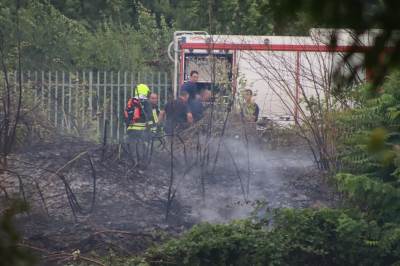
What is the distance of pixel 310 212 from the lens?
853 centimetres

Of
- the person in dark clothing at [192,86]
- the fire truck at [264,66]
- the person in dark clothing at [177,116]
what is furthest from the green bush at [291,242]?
the person in dark clothing at [192,86]

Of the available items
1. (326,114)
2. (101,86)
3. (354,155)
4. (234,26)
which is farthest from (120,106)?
(354,155)

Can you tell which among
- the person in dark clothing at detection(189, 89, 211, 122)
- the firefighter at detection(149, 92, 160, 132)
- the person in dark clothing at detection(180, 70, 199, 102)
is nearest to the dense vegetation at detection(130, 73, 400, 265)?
the person in dark clothing at detection(189, 89, 211, 122)

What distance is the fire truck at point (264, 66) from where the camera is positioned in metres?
11.6

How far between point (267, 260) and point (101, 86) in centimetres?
990

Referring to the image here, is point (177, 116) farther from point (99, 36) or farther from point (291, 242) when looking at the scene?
point (99, 36)

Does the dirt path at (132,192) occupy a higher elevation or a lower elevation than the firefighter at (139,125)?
lower

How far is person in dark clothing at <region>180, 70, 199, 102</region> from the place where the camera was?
48.5ft

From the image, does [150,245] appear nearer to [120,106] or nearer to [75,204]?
[75,204]

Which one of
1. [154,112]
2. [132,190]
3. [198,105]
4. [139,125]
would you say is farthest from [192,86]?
[132,190]

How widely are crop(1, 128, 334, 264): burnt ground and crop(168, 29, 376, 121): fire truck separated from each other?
2.66ft

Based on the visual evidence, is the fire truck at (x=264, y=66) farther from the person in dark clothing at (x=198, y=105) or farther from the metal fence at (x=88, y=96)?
the metal fence at (x=88, y=96)

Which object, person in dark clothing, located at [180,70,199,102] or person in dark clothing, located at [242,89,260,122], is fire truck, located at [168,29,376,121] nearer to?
person in dark clothing, located at [242,89,260,122]

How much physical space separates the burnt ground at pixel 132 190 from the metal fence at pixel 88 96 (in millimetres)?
674
